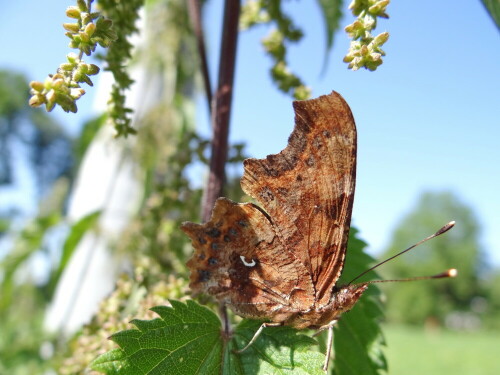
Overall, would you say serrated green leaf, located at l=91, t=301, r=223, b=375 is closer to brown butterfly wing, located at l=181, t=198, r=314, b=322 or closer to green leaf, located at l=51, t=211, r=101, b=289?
brown butterfly wing, located at l=181, t=198, r=314, b=322

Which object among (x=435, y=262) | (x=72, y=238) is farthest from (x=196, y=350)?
(x=435, y=262)

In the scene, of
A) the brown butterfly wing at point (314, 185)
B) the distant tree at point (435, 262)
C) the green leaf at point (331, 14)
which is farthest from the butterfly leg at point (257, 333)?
the distant tree at point (435, 262)

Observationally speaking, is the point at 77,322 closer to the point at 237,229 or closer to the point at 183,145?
the point at 183,145

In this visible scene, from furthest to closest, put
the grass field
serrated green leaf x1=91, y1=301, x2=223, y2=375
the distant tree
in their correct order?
the distant tree, the grass field, serrated green leaf x1=91, y1=301, x2=223, y2=375

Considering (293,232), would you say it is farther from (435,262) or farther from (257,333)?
(435,262)

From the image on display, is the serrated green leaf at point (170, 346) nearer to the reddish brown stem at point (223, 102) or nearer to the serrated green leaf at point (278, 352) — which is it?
the serrated green leaf at point (278, 352)

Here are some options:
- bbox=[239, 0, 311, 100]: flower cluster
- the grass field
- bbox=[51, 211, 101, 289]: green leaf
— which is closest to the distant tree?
the grass field
